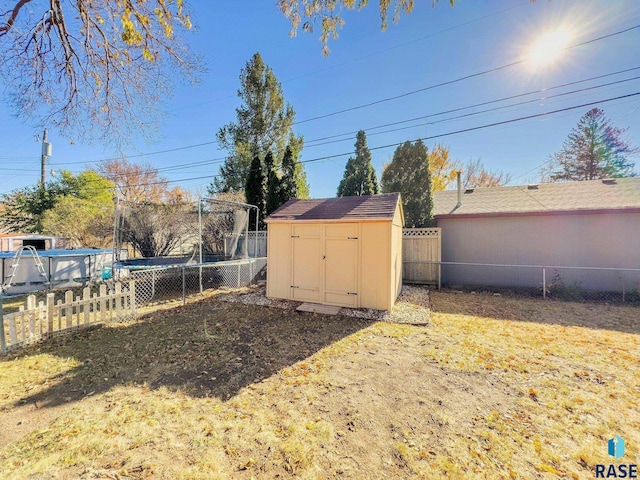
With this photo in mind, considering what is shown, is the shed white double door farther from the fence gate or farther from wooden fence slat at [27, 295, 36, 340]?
wooden fence slat at [27, 295, 36, 340]

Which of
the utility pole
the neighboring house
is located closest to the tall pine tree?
the neighboring house

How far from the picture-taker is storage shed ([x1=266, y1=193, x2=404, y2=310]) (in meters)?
5.58

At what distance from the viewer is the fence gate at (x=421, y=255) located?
335 inches

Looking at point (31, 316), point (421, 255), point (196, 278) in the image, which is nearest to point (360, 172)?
point (421, 255)

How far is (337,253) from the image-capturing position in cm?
590

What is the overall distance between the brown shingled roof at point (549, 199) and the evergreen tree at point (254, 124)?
40.6 feet

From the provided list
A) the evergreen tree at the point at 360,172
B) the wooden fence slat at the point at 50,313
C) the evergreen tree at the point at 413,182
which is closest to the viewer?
the wooden fence slat at the point at 50,313

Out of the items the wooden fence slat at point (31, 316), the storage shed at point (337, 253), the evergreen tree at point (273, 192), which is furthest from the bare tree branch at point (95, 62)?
the evergreen tree at point (273, 192)

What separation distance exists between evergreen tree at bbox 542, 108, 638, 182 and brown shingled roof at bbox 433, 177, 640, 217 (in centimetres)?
1595

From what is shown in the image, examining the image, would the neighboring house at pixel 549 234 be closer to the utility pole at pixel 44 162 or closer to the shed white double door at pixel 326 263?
the shed white double door at pixel 326 263

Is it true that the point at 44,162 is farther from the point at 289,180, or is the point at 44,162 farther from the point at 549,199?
the point at 549,199

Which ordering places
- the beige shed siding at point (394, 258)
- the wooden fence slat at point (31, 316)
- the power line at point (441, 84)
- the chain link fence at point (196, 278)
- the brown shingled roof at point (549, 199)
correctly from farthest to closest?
the brown shingled roof at point (549, 199) < the chain link fence at point (196, 278) < the power line at point (441, 84) < the beige shed siding at point (394, 258) < the wooden fence slat at point (31, 316)

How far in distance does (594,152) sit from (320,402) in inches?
1155

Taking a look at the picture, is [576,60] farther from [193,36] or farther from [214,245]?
[214,245]
